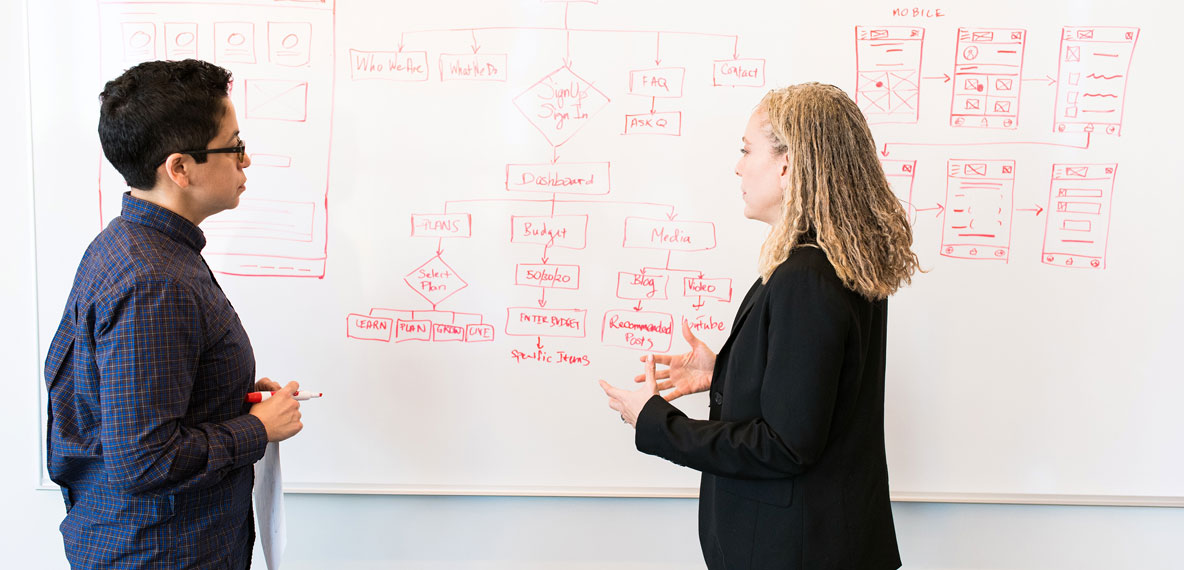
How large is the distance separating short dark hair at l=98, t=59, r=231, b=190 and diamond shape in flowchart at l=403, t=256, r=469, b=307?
0.80m

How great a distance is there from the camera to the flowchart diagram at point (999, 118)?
2039mm

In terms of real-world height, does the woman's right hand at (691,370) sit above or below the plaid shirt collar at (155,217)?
below

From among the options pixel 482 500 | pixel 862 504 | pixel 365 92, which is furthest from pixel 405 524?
pixel 862 504

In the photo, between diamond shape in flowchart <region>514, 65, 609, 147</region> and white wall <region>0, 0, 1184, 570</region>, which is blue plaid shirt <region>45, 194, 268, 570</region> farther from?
diamond shape in flowchart <region>514, 65, 609, 147</region>

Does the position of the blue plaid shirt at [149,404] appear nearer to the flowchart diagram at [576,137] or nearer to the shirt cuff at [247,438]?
the shirt cuff at [247,438]

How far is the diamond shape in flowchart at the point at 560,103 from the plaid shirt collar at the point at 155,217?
96cm

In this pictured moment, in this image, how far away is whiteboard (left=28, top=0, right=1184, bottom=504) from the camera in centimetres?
203

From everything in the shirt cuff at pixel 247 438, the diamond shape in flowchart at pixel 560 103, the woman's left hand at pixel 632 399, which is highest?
the diamond shape in flowchart at pixel 560 103

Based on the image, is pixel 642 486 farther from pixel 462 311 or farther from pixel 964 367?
pixel 964 367

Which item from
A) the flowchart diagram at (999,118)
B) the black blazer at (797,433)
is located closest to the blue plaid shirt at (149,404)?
the black blazer at (797,433)

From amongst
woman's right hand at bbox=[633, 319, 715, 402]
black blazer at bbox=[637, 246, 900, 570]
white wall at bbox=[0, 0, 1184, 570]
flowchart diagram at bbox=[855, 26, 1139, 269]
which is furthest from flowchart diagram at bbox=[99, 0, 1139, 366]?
black blazer at bbox=[637, 246, 900, 570]

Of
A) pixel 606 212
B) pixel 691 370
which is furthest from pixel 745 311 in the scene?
pixel 606 212

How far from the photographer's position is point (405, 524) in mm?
2191

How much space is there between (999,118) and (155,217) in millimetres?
2013
